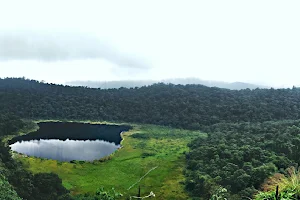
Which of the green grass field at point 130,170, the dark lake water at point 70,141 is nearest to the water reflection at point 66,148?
the dark lake water at point 70,141

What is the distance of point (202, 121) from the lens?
107 m

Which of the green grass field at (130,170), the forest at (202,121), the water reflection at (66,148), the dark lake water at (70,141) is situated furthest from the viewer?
the dark lake water at (70,141)

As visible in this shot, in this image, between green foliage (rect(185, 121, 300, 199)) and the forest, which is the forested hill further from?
green foliage (rect(185, 121, 300, 199))

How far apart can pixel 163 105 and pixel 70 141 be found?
53.6 meters

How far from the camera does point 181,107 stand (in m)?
122

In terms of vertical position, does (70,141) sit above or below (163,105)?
below

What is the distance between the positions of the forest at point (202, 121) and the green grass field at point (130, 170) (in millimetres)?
3014

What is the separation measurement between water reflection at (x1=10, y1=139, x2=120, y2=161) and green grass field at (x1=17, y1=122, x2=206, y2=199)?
4.32 m

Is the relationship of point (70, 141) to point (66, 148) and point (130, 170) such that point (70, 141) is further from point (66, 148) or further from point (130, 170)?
point (130, 170)

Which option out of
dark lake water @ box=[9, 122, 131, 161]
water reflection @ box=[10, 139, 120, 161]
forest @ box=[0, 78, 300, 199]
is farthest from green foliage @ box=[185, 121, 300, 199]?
dark lake water @ box=[9, 122, 131, 161]

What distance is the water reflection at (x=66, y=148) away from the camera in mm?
→ 63350

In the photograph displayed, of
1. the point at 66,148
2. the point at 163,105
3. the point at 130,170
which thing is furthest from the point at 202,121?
the point at 130,170

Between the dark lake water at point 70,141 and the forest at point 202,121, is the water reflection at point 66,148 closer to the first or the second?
the dark lake water at point 70,141

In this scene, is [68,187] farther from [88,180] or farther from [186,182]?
[186,182]
